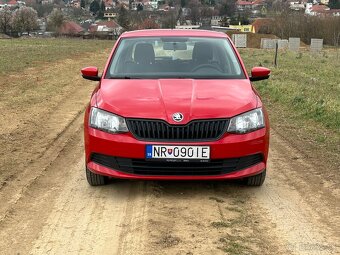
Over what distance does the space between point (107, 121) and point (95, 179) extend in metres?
0.72

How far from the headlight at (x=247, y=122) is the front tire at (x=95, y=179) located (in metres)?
1.42

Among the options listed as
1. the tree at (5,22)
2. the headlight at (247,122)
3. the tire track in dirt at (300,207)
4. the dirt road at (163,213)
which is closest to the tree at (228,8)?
the tree at (5,22)

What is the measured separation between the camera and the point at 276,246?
152 inches

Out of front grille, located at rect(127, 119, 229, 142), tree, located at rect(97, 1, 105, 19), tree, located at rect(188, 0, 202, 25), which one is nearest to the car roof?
front grille, located at rect(127, 119, 229, 142)

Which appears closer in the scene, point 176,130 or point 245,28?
point 176,130

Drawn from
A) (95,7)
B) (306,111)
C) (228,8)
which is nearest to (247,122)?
(306,111)

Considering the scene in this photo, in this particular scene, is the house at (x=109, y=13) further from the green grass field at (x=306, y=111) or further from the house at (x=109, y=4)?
the green grass field at (x=306, y=111)

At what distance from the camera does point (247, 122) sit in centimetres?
486

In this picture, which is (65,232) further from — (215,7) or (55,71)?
(215,7)

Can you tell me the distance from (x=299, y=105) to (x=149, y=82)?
223 inches

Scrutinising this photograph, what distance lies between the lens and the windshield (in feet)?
19.1

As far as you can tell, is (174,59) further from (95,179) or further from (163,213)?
(163,213)

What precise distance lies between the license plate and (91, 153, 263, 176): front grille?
2.5 inches

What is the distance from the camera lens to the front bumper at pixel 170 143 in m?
4.69
